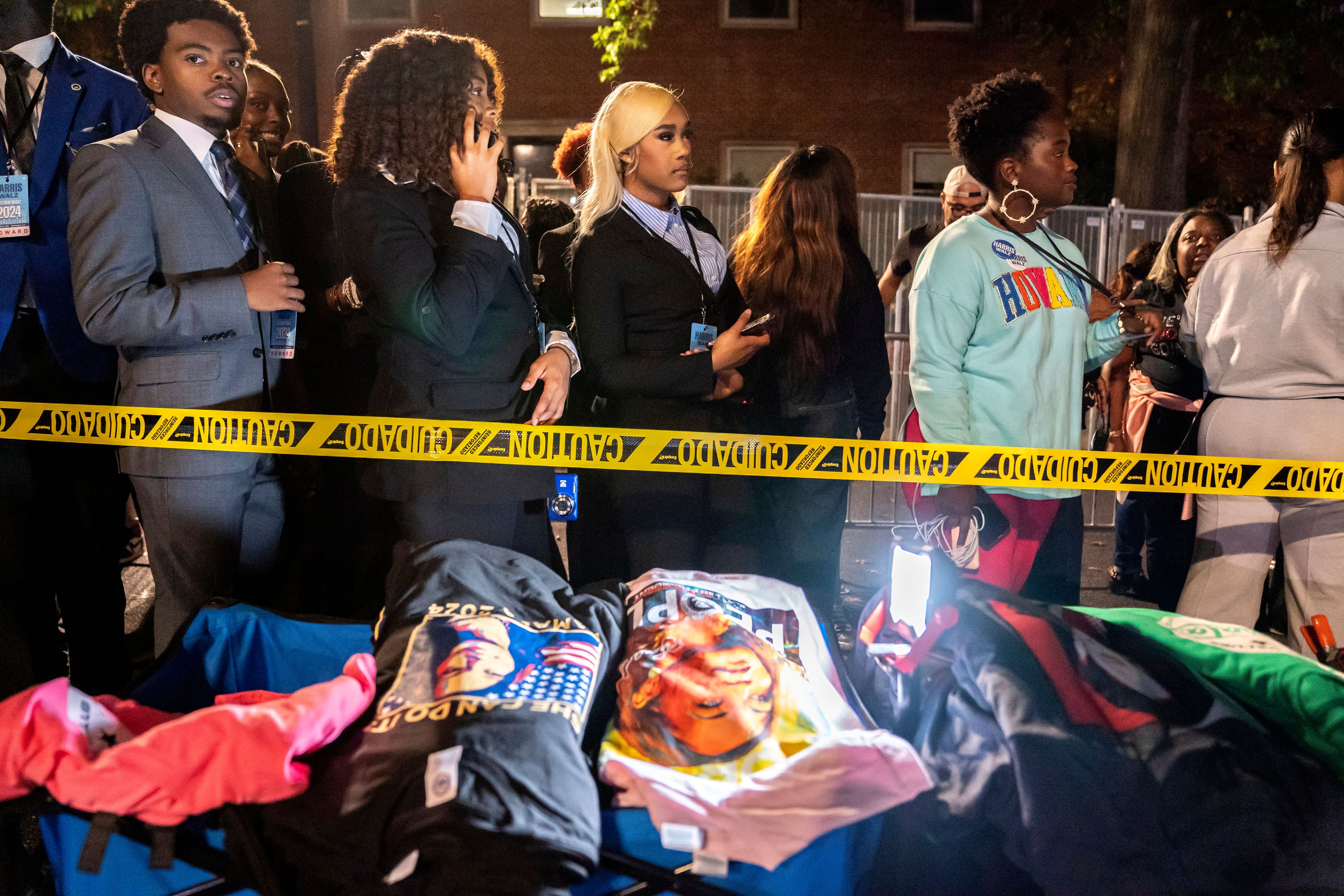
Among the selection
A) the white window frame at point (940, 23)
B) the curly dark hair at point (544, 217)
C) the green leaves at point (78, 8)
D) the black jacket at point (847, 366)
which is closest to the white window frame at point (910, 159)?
the white window frame at point (940, 23)

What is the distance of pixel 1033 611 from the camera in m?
2.11

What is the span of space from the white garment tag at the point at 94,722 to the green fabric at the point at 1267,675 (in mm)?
1943

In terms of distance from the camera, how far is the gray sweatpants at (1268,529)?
296cm

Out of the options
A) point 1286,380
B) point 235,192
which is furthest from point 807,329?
point 235,192

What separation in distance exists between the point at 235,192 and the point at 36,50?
805 mm

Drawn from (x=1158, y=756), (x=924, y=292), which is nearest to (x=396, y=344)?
(x=924, y=292)

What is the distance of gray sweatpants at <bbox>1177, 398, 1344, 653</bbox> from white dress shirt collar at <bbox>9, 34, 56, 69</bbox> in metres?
3.64

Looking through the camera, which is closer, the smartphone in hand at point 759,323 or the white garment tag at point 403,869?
the white garment tag at point 403,869

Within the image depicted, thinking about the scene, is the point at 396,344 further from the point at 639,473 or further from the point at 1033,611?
the point at 1033,611

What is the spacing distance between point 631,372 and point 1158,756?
5.76 ft

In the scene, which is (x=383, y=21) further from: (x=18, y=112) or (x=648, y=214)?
(x=648, y=214)

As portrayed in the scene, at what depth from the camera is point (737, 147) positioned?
51.0 ft

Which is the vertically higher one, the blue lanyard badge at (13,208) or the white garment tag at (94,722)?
the blue lanyard badge at (13,208)

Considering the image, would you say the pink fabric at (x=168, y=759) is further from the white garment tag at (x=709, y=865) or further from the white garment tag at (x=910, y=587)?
the white garment tag at (x=910, y=587)
